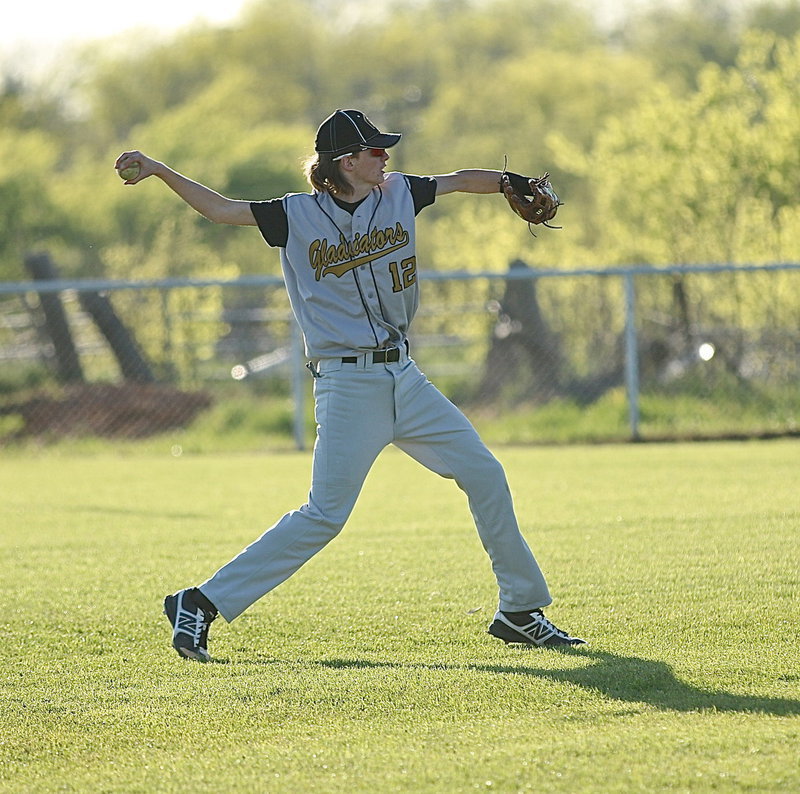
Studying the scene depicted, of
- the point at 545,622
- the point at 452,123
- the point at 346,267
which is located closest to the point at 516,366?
the point at 545,622

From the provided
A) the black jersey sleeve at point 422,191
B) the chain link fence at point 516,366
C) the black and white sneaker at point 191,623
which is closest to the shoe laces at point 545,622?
the black and white sneaker at point 191,623

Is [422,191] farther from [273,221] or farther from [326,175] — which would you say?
[273,221]

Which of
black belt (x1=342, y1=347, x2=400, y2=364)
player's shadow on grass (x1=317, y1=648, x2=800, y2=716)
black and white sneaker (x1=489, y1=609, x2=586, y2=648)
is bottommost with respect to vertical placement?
player's shadow on grass (x1=317, y1=648, x2=800, y2=716)

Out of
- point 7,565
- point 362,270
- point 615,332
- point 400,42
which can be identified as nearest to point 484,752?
point 362,270

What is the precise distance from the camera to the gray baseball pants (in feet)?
16.6

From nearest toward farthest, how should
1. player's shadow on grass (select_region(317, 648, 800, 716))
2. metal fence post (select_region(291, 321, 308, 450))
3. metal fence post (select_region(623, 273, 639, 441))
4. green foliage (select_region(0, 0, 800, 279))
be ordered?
1. player's shadow on grass (select_region(317, 648, 800, 716))
2. metal fence post (select_region(623, 273, 639, 441))
3. metal fence post (select_region(291, 321, 308, 450))
4. green foliage (select_region(0, 0, 800, 279))

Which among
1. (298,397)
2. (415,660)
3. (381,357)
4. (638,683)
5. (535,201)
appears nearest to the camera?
(638,683)

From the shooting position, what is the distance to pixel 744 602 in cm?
561

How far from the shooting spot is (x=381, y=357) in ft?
16.7

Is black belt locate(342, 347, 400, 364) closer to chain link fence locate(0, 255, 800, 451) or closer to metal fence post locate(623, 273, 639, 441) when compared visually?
chain link fence locate(0, 255, 800, 451)

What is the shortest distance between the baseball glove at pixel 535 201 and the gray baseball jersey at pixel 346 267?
44 centimetres

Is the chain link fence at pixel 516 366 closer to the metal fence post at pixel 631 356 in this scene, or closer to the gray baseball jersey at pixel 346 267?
the metal fence post at pixel 631 356

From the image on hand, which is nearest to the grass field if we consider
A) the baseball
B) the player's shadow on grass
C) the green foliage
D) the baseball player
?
the player's shadow on grass

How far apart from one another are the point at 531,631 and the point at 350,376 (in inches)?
46.5
